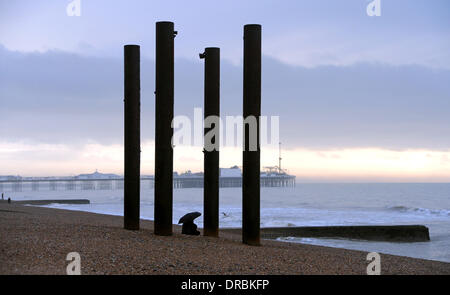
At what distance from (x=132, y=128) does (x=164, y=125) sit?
109cm

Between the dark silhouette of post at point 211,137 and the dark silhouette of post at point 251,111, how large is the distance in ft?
4.28

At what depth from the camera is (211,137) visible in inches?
413

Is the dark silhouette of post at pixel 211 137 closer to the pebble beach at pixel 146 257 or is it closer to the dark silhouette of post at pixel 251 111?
the dark silhouette of post at pixel 251 111

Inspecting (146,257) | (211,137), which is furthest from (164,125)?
(146,257)

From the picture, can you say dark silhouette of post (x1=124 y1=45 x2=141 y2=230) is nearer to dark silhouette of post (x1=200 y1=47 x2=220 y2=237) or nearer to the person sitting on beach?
the person sitting on beach

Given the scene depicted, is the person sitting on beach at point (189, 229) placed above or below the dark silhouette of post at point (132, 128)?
below

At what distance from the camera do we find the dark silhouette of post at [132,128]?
10344 millimetres

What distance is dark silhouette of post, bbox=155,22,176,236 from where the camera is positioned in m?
9.55

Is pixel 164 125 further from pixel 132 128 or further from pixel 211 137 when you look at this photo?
pixel 211 137

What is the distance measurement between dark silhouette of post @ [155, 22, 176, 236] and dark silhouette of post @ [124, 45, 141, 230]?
851 mm

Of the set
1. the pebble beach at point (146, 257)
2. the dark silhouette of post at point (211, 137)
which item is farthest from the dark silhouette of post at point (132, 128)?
the dark silhouette of post at point (211, 137)
